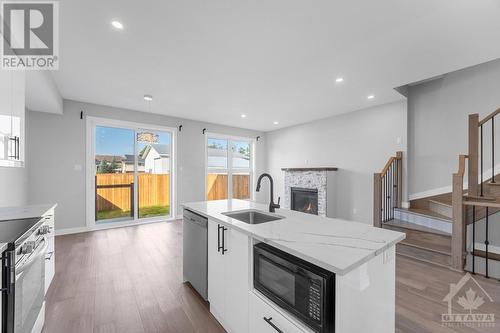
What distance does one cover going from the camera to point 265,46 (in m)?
2.35

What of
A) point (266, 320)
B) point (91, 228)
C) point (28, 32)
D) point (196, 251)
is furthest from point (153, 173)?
point (266, 320)

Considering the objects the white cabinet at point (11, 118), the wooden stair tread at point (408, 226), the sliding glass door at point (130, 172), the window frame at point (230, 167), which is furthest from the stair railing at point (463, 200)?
the sliding glass door at point (130, 172)

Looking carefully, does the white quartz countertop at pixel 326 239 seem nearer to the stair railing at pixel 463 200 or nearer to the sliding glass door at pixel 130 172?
the stair railing at pixel 463 200

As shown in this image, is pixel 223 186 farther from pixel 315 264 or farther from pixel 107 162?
pixel 315 264

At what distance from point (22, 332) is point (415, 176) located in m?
5.43

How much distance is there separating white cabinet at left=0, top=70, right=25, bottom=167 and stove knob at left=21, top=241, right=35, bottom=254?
728 mm

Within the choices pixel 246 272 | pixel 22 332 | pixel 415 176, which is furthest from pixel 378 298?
pixel 415 176

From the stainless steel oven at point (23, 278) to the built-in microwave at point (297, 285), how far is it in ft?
4.24

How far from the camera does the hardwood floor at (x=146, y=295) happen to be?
5.73 feet

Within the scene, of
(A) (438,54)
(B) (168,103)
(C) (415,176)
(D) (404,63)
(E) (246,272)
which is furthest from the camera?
(B) (168,103)

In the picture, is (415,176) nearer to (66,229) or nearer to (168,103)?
(168,103)

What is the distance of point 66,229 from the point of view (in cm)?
411

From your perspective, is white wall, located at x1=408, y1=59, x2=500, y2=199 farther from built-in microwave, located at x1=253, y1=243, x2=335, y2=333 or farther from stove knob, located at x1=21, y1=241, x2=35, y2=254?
stove knob, located at x1=21, y1=241, x2=35, y2=254

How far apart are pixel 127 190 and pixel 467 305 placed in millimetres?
5737
